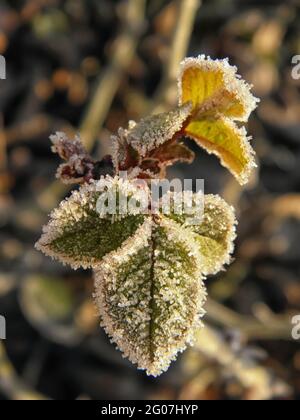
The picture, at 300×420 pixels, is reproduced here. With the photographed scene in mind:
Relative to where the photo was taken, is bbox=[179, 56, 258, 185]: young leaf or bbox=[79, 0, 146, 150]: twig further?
bbox=[79, 0, 146, 150]: twig

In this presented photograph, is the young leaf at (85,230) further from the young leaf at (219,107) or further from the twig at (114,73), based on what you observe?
the twig at (114,73)

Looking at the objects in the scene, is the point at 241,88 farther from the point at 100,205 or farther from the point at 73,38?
the point at 73,38
